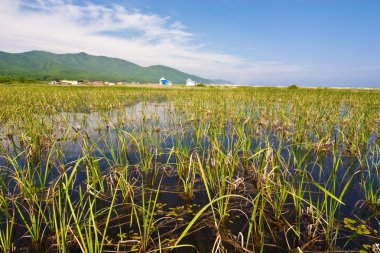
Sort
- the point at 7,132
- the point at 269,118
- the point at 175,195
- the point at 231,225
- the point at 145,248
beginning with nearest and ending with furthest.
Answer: the point at 145,248
the point at 231,225
the point at 175,195
the point at 7,132
the point at 269,118

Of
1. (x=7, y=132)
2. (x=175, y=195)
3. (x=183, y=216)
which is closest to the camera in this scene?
(x=183, y=216)

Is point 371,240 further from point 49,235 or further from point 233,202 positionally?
point 49,235

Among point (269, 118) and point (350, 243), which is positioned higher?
point (269, 118)

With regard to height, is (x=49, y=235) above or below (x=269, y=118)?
below

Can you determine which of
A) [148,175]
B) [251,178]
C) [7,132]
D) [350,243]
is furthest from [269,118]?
[7,132]

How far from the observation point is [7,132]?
758cm

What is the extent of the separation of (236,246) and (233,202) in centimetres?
116

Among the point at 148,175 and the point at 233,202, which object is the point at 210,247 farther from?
the point at 148,175

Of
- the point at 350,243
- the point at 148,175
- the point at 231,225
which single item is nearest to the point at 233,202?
the point at 231,225

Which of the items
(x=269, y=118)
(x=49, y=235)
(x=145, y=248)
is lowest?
(x=49, y=235)

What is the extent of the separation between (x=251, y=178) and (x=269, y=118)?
608cm

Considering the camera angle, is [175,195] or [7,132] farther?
[7,132]

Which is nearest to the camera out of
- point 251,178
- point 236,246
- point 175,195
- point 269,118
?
point 236,246

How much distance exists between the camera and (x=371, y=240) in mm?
3156
